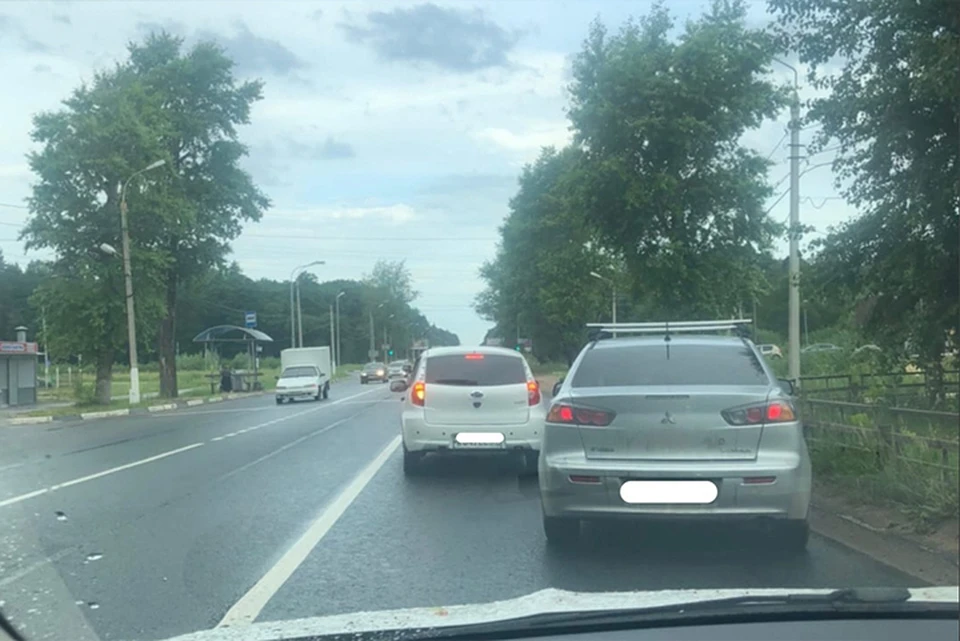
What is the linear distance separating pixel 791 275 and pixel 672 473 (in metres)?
6.14

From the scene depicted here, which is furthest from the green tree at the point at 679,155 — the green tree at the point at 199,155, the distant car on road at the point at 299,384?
the green tree at the point at 199,155

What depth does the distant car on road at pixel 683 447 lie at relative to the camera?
21.7ft

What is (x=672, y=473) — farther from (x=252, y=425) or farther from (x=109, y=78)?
(x=109, y=78)

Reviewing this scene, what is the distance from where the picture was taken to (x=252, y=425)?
2381 centimetres

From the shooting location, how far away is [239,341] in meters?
51.1

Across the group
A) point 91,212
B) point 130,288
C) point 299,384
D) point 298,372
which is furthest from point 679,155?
point 298,372

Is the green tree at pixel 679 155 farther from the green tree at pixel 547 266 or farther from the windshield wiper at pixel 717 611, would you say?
the windshield wiper at pixel 717 611

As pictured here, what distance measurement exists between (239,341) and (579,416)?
150 feet

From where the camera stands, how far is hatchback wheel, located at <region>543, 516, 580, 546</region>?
752 centimetres

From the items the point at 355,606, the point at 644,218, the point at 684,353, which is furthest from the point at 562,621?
the point at 644,218

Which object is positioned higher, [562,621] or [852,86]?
[852,86]

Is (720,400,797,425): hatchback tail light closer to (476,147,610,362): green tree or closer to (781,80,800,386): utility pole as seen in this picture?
(781,80,800,386): utility pole

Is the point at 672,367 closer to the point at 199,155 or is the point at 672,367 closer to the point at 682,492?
the point at 682,492

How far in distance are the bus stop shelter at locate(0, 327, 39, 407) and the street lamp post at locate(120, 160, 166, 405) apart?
747 cm
